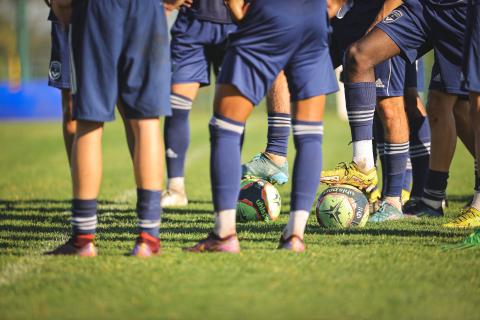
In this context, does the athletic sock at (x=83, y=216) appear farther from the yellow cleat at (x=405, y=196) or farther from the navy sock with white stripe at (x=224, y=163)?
the yellow cleat at (x=405, y=196)

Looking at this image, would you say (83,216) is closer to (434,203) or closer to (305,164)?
(305,164)

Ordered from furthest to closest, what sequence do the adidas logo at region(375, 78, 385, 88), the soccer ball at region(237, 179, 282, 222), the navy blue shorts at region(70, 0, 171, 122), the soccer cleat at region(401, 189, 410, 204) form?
1. the soccer cleat at region(401, 189, 410, 204)
2. the adidas logo at region(375, 78, 385, 88)
3. the soccer ball at region(237, 179, 282, 222)
4. the navy blue shorts at region(70, 0, 171, 122)

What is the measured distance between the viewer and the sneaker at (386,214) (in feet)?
20.5

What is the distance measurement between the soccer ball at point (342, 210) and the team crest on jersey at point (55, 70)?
2.50 metres

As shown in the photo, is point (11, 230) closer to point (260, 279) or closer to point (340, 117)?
point (260, 279)

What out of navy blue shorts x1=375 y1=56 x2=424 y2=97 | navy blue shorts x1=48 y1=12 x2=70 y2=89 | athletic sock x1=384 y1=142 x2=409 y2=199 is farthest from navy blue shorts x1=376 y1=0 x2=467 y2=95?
navy blue shorts x1=48 y1=12 x2=70 y2=89

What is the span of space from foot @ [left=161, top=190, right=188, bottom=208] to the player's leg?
1.20 metres

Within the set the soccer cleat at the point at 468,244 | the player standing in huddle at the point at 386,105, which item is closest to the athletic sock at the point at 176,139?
the player standing in huddle at the point at 386,105

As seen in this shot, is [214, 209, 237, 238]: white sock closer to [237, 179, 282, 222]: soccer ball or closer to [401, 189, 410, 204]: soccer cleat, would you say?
[237, 179, 282, 222]: soccer ball

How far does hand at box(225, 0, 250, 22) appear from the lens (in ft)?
14.5

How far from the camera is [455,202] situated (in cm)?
775

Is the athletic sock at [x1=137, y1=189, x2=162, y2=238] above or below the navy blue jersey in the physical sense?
below

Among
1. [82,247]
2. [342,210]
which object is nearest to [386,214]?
[342,210]

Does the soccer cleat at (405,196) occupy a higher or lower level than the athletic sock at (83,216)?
lower
